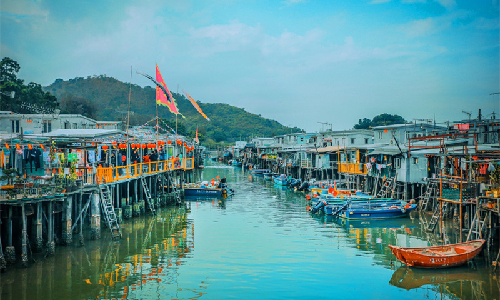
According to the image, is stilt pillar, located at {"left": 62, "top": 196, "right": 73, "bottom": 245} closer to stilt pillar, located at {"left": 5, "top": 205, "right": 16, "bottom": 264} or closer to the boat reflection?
stilt pillar, located at {"left": 5, "top": 205, "right": 16, "bottom": 264}

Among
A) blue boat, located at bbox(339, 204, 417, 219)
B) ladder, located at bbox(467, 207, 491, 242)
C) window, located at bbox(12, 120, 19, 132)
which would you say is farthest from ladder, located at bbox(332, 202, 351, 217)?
window, located at bbox(12, 120, 19, 132)

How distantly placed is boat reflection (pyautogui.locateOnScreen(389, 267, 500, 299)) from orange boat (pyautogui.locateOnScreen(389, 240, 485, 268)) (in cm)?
36

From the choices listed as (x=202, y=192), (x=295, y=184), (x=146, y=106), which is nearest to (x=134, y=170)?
(x=202, y=192)

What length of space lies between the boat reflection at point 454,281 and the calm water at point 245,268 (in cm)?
4

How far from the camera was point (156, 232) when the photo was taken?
28188 mm

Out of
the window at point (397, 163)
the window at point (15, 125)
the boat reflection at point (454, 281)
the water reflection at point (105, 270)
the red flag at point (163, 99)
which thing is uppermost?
the red flag at point (163, 99)

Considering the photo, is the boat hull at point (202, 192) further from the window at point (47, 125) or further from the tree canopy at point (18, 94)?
the tree canopy at point (18, 94)

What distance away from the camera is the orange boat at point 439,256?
1919 centimetres

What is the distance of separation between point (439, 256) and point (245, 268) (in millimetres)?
8936

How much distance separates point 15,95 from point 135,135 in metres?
40.8

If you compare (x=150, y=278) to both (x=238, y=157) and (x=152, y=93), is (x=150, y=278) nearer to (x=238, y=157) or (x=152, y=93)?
(x=238, y=157)

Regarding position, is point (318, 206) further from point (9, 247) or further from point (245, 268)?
point (9, 247)

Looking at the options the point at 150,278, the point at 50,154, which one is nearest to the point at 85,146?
the point at 50,154

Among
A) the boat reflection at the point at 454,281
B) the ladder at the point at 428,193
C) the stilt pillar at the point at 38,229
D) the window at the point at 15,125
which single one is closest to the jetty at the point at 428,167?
the ladder at the point at 428,193
